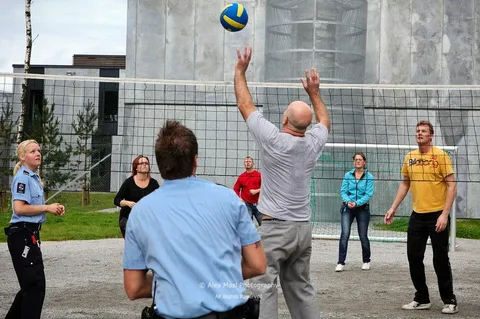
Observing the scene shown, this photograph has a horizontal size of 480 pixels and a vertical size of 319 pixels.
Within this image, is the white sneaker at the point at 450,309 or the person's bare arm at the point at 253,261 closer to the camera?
the person's bare arm at the point at 253,261

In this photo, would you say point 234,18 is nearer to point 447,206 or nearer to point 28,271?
point 447,206

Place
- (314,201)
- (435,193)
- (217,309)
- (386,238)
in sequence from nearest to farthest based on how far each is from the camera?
(217,309) < (435,193) < (386,238) < (314,201)

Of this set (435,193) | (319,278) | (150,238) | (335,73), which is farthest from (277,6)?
(150,238)

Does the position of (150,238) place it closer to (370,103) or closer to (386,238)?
(386,238)

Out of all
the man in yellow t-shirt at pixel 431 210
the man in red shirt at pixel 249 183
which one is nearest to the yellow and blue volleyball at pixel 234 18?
the man in yellow t-shirt at pixel 431 210

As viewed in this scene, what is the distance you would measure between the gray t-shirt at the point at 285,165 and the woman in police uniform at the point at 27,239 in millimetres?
1889

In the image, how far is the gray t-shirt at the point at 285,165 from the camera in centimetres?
645

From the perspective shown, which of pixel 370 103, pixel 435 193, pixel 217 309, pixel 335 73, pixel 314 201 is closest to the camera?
pixel 217 309

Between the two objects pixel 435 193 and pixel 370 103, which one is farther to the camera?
pixel 370 103

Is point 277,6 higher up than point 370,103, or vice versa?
point 277,6

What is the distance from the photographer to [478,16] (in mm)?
26453

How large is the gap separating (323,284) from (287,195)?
4.82 metres

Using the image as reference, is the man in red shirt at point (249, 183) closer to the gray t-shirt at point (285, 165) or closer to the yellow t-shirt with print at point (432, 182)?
the yellow t-shirt with print at point (432, 182)

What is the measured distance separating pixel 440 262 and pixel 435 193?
0.73 metres
